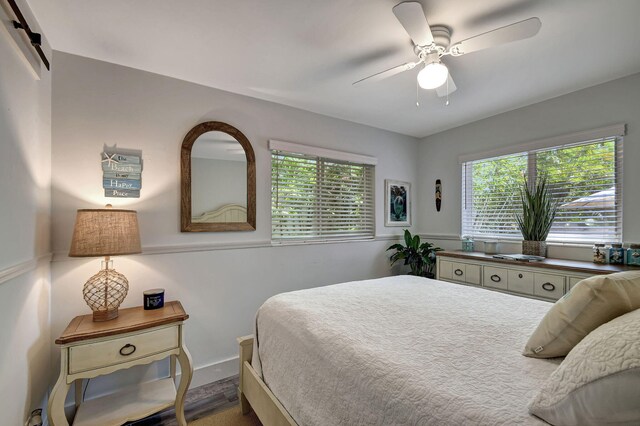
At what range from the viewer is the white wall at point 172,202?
191 centimetres

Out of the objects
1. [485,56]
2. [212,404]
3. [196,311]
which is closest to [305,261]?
[196,311]

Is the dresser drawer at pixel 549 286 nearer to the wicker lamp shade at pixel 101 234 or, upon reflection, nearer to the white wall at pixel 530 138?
the white wall at pixel 530 138

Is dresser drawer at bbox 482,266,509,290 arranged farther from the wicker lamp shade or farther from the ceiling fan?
the wicker lamp shade

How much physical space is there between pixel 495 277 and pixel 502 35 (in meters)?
2.04

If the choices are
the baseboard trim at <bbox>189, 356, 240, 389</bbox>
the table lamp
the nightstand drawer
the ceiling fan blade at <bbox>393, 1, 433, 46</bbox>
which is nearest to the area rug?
the baseboard trim at <bbox>189, 356, 240, 389</bbox>

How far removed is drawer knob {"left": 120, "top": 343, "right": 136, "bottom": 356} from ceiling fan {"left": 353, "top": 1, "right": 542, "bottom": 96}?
2248 mm

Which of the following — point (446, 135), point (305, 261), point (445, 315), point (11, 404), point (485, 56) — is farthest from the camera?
point (446, 135)

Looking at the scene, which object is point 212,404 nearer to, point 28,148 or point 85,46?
point 28,148

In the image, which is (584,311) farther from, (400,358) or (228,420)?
(228,420)

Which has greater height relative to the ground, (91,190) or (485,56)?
(485,56)

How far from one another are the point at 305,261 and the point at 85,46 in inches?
93.2

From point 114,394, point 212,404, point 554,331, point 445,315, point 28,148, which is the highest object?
point 28,148

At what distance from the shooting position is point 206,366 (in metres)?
2.35

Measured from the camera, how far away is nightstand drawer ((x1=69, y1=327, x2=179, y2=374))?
1.52 m
